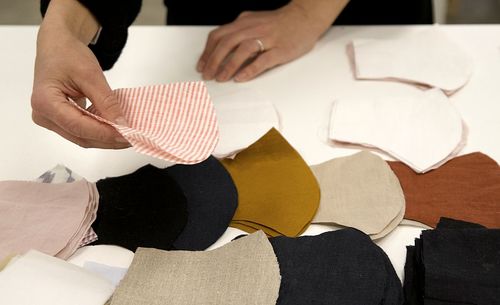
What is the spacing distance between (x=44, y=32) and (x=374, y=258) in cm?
52

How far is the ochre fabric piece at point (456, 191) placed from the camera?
79 centimetres

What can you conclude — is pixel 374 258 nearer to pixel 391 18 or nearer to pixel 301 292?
pixel 301 292

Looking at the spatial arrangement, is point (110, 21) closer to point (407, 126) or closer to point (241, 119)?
point (241, 119)

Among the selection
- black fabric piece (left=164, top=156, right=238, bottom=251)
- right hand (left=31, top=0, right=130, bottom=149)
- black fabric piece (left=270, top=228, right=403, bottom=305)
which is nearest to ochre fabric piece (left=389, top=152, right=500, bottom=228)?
black fabric piece (left=270, top=228, right=403, bottom=305)

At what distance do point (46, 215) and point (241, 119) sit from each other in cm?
32

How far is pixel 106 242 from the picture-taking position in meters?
0.79

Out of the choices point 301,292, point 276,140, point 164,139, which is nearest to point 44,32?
point 164,139

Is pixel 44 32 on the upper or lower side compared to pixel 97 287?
upper

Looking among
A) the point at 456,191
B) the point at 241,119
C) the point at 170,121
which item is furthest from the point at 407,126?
the point at 170,121

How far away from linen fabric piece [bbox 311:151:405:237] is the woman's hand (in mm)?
260

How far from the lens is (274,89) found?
1036 millimetres

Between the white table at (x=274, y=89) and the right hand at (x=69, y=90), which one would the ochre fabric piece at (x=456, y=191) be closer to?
the white table at (x=274, y=89)

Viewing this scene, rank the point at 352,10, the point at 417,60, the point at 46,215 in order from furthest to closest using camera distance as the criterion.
Answer: 1. the point at 352,10
2. the point at 417,60
3. the point at 46,215

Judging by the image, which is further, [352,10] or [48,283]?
[352,10]
